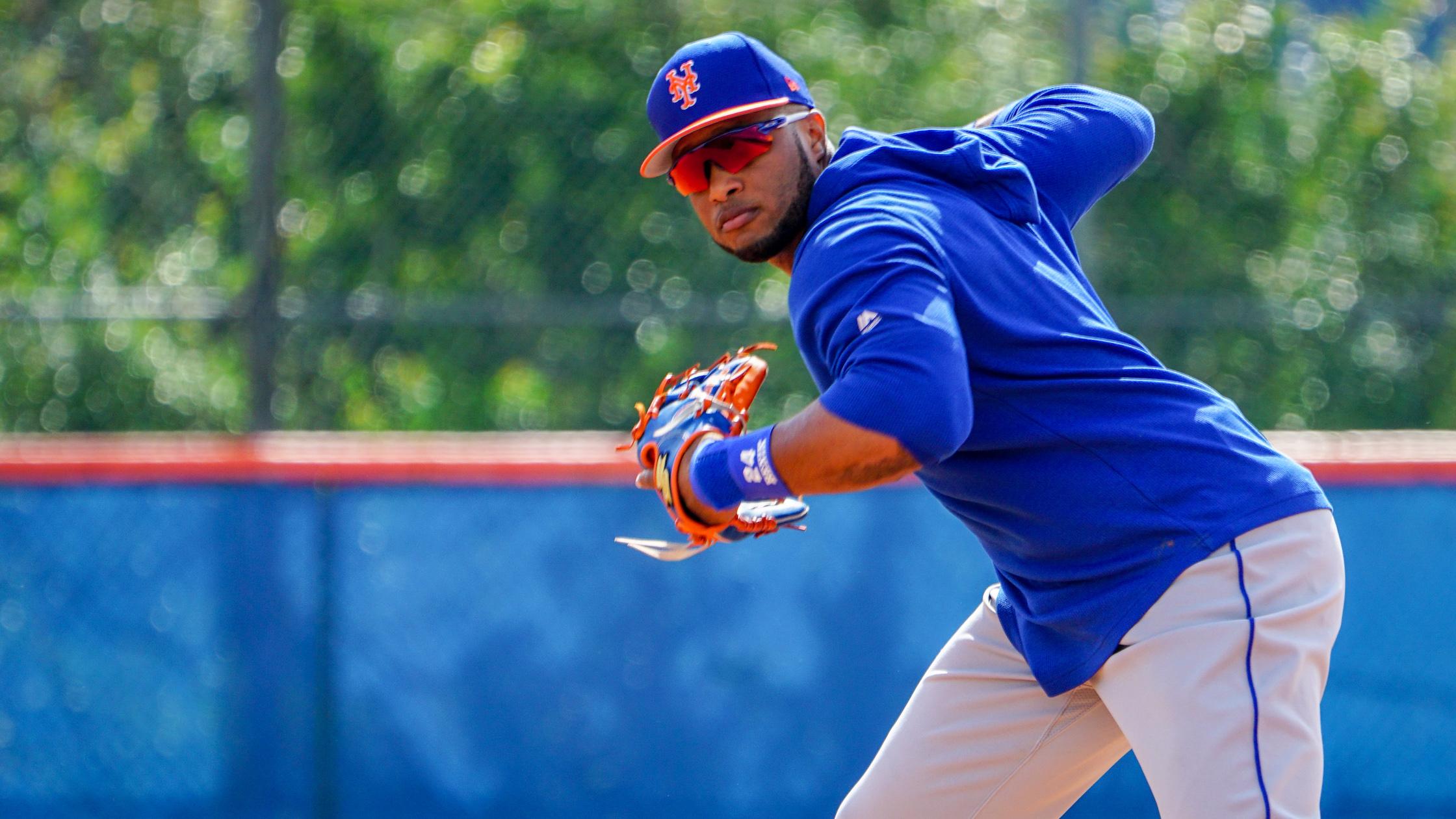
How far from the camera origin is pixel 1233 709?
2.41 meters

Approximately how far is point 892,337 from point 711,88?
2.38 feet

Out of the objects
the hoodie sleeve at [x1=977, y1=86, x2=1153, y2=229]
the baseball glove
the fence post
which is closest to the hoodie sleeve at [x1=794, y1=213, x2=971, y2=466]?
the baseball glove

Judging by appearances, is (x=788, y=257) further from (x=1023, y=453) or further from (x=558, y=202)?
(x=558, y=202)

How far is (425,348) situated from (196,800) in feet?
6.06

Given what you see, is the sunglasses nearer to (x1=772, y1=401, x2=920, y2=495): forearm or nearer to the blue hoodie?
the blue hoodie

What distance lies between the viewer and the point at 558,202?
19.3ft

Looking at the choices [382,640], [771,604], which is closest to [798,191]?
[771,604]

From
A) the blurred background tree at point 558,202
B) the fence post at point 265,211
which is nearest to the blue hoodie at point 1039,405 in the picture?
the blurred background tree at point 558,202

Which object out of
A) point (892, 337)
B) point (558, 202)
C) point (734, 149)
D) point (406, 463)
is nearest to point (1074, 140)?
point (734, 149)

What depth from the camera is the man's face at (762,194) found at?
269 centimetres

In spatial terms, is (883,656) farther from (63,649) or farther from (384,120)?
(384,120)

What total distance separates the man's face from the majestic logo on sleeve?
6 cm

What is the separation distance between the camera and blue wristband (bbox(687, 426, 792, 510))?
7.52 feet

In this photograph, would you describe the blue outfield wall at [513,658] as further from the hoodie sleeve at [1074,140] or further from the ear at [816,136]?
the ear at [816,136]
